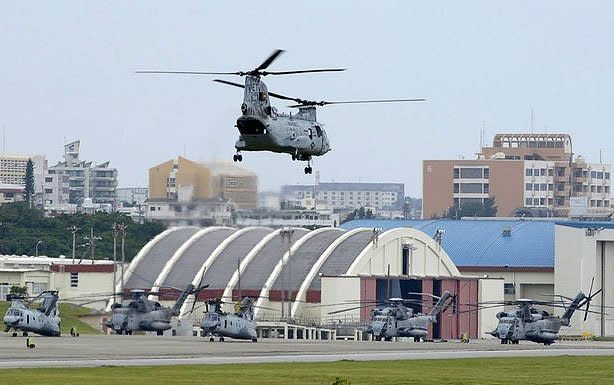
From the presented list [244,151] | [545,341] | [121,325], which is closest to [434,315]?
[545,341]

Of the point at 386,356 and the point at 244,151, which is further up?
the point at 244,151

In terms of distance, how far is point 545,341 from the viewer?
152000mm

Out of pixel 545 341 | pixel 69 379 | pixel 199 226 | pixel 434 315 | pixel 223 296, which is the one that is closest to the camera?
pixel 69 379

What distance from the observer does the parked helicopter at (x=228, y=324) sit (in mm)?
141000

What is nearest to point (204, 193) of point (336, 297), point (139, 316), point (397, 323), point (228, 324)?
point (228, 324)

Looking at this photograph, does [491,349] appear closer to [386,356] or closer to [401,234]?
[386,356]

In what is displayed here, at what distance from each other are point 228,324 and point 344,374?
4501cm

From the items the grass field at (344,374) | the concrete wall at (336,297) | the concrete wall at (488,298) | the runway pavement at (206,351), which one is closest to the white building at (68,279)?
the concrete wall at (336,297)

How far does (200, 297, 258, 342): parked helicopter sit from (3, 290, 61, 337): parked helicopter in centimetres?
1082

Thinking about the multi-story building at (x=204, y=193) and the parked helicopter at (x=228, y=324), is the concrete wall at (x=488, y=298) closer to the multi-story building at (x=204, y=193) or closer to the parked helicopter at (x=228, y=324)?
the parked helicopter at (x=228, y=324)

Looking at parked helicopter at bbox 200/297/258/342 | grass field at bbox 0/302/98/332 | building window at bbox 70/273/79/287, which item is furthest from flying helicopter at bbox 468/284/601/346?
building window at bbox 70/273/79/287

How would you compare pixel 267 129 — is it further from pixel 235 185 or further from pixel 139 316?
pixel 139 316

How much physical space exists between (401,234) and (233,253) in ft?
53.9

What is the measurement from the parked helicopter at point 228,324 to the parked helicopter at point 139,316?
903 centimetres
